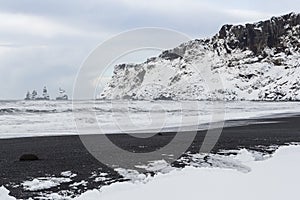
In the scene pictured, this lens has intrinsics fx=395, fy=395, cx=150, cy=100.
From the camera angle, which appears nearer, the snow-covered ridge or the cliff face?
the snow-covered ridge

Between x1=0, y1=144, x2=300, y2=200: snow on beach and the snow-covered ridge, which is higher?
the snow-covered ridge

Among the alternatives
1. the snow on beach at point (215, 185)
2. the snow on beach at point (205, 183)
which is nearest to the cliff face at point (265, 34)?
the snow on beach at point (205, 183)

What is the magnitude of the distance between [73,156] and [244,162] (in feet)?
18.6

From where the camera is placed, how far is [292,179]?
25.2ft

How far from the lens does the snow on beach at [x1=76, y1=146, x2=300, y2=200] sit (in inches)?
272

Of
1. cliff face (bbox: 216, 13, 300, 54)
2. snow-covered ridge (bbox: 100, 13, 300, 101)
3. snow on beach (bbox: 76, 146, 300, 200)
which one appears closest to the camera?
snow on beach (bbox: 76, 146, 300, 200)

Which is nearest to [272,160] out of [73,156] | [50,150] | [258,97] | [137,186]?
[137,186]

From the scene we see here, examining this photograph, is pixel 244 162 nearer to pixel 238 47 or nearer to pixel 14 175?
pixel 14 175

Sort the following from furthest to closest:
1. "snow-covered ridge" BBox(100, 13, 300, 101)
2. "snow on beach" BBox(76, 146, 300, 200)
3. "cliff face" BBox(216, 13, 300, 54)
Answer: "cliff face" BBox(216, 13, 300, 54) → "snow-covered ridge" BBox(100, 13, 300, 101) → "snow on beach" BBox(76, 146, 300, 200)

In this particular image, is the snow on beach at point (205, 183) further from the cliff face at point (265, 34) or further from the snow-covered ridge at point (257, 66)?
the cliff face at point (265, 34)

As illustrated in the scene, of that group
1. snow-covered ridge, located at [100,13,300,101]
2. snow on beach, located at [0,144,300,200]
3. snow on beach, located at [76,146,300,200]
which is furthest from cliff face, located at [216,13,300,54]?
snow on beach, located at [76,146,300,200]

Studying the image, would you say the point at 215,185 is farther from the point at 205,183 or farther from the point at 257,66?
the point at 257,66

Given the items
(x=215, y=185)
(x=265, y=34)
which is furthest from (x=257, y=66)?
(x=215, y=185)

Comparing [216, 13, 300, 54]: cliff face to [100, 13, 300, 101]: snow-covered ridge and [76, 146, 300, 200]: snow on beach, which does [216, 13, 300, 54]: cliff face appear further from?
[76, 146, 300, 200]: snow on beach
